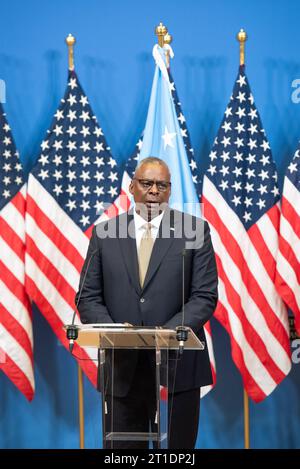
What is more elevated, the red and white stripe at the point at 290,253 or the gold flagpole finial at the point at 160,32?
the gold flagpole finial at the point at 160,32

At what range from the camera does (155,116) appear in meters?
5.00

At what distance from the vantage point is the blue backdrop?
526cm

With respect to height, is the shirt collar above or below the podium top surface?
above

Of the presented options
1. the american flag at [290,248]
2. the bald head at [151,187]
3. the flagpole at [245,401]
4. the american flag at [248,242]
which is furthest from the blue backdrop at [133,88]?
the bald head at [151,187]

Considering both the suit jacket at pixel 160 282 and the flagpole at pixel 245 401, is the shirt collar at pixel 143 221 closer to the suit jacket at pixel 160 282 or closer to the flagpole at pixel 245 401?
the suit jacket at pixel 160 282

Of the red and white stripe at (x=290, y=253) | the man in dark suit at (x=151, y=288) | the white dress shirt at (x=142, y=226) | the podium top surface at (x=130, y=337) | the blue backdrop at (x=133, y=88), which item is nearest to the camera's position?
the podium top surface at (x=130, y=337)

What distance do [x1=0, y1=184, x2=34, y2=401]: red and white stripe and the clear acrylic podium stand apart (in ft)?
5.67

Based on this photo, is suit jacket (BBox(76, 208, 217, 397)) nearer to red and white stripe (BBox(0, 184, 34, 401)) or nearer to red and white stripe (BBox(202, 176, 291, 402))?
red and white stripe (BBox(202, 176, 291, 402))

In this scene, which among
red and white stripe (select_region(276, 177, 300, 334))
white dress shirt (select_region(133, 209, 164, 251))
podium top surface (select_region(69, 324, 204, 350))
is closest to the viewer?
podium top surface (select_region(69, 324, 204, 350))

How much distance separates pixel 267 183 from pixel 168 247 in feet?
5.07

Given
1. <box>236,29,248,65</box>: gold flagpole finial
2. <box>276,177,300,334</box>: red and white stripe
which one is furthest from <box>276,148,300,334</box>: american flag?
<box>236,29,248,65</box>: gold flagpole finial

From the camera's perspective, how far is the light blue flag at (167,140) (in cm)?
492

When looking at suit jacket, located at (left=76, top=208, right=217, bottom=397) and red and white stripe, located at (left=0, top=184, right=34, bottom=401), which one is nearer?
suit jacket, located at (left=76, top=208, right=217, bottom=397)

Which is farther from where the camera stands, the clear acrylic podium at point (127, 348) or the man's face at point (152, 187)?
the man's face at point (152, 187)
